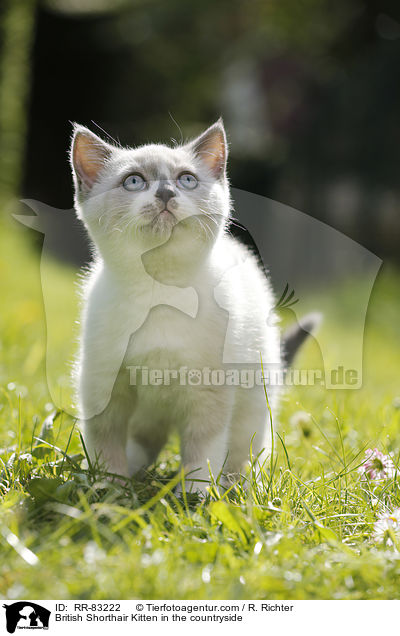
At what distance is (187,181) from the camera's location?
1730 millimetres

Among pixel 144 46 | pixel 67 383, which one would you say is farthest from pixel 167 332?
pixel 144 46

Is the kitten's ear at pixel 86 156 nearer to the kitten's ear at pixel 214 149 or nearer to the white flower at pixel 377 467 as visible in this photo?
the kitten's ear at pixel 214 149

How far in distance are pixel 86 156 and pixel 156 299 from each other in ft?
1.47

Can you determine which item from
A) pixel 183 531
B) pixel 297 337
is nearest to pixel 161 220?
pixel 183 531

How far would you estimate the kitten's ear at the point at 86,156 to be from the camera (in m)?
1.74

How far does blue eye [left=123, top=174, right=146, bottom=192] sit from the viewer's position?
1694mm

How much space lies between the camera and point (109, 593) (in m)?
1.12

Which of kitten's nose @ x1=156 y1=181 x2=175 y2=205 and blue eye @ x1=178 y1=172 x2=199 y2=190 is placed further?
blue eye @ x1=178 y1=172 x2=199 y2=190
